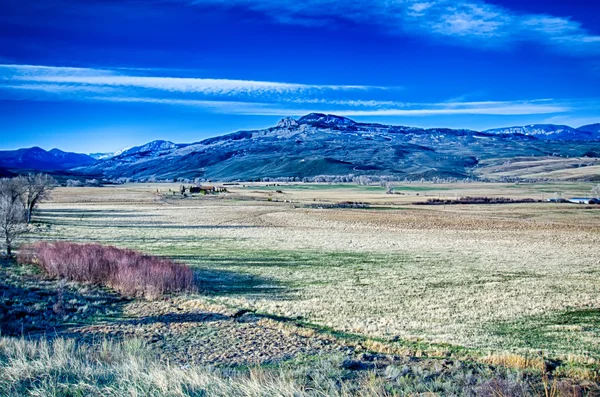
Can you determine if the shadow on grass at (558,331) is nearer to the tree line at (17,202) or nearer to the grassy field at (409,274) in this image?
the grassy field at (409,274)

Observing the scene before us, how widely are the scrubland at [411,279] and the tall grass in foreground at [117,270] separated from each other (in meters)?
1.65

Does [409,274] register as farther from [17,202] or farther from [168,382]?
[17,202]

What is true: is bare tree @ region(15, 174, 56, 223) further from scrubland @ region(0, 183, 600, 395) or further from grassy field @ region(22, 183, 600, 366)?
scrubland @ region(0, 183, 600, 395)

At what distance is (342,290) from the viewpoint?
25.7m

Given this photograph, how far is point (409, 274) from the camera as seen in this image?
3061 cm

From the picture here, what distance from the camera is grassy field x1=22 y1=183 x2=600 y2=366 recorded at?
17.9 m

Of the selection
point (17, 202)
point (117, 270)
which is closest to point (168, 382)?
point (117, 270)

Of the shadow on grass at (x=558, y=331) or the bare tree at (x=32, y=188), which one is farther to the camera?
the bare tree at (x=32, y=188)

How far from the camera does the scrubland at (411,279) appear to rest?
54.2 feet

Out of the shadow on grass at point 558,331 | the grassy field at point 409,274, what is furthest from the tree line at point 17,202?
the shadow on grass at point 558,331

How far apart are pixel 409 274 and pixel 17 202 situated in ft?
140

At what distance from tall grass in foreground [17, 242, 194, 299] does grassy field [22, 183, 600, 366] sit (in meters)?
1.95

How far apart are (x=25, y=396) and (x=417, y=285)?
74.2 feet

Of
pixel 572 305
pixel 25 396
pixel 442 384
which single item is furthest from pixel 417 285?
pixel 25 396
